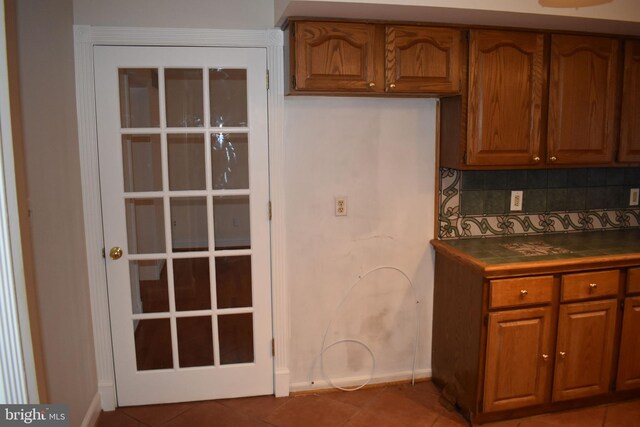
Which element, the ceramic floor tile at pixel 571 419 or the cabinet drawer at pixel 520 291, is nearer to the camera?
the cabinet drawer at pixel 520 291

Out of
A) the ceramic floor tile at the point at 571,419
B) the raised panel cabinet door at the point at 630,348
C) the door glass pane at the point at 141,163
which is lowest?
the ceramic floor tile at the point at 571,419

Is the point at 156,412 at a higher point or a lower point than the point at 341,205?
lower

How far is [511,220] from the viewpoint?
310 centimetres

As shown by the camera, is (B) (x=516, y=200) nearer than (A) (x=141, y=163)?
No

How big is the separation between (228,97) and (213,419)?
1747mm

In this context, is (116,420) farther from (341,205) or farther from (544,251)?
(544,251)

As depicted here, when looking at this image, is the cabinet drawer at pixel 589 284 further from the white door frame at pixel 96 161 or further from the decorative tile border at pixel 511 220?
the white door frame at pixel 96 161

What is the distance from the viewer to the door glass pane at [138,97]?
8.43 ft

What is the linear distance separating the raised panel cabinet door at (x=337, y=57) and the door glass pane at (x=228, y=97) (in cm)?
38

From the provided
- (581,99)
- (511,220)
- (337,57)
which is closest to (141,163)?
(337,57)

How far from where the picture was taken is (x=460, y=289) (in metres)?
2.71

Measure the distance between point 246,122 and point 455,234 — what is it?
56.1 inches

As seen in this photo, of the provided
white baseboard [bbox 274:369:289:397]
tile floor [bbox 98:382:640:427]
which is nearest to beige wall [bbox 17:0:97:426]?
tile floor [bbox 98:382:640:427]

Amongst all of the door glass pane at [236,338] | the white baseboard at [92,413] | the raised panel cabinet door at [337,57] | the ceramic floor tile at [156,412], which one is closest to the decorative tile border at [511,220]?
the raised panel cabinet door at [337,57]
